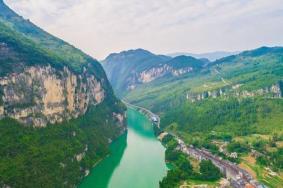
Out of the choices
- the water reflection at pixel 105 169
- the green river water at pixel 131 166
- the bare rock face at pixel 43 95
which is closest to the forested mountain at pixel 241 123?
the green river water at pixel 131 166

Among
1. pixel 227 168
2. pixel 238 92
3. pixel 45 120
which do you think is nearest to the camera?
pixel 227 168

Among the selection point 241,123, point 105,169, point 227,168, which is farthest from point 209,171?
point 241,123

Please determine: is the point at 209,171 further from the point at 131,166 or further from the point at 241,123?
the point at 241,123

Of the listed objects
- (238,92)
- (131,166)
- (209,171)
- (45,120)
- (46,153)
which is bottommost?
(131,166)

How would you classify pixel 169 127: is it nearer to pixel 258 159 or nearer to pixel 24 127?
pixel 258 159

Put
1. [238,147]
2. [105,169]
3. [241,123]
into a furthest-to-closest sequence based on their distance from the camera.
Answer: [241,123]
[238,147]
[105,169]

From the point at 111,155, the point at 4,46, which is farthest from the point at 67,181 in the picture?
the point at 4,46
